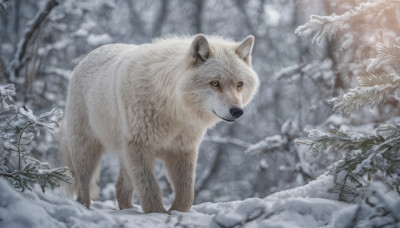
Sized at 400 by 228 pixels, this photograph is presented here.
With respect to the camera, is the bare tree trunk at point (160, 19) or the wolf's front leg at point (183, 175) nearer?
the wolf's front leg at point (183, 175)

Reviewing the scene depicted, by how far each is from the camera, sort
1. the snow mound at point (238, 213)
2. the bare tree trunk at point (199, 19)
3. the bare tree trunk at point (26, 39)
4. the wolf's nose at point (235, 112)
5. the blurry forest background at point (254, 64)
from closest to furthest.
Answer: the snow mound at point (238, 213) < the wolf's nose at point (235, 112) < the blurry forest background at point (254, 64) < the bare tree trunk at point (26, 39) < the bare tree trunk at point (199, 19)

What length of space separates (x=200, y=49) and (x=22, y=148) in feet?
6.35

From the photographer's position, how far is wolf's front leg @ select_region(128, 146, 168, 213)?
3912 mm

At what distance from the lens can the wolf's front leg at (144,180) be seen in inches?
154

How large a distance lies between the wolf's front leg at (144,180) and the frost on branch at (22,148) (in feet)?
3.51

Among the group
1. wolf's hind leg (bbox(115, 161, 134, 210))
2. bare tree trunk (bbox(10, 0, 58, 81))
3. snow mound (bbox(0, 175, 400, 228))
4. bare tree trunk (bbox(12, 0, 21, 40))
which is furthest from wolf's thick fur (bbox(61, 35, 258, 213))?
bare tree trunk (bbox(12, 0, 21, 40))

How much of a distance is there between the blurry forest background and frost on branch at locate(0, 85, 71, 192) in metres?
1.43

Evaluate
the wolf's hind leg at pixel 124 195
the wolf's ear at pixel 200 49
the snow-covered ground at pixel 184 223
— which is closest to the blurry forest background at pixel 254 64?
the wolf's hind leg at pixel 124 195

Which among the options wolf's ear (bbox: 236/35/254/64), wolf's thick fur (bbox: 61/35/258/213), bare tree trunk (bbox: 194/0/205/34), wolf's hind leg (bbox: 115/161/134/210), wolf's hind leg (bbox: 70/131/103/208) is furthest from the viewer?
bare tree trunk (bbox: 194/0/205/34)

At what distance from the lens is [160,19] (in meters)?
13.0

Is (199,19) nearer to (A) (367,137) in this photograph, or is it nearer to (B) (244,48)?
(B) (244,48)

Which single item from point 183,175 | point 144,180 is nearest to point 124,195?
point 183,175

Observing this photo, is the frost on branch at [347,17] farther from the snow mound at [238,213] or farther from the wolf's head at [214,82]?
the snow mound at [238,213]

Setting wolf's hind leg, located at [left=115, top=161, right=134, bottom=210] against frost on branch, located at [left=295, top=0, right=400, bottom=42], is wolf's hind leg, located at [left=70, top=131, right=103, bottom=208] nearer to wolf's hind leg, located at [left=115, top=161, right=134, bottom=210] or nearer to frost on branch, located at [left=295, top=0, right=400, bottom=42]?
wolf's hind leg, located at [left=115, top=161, right=134, bottom=210]
